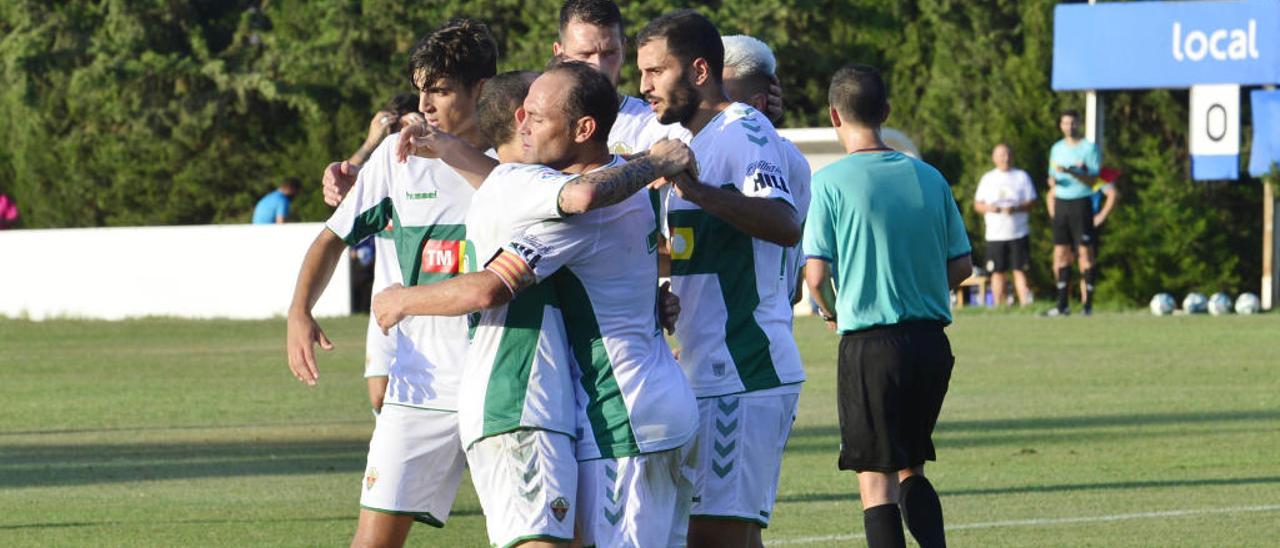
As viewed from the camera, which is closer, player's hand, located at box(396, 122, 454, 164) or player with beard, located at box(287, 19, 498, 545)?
player's hand, located at box(396, 122, 454, 164)

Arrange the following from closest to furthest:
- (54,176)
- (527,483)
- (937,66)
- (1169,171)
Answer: (527,483) → (1169,171) → (937,66) → (54,176)

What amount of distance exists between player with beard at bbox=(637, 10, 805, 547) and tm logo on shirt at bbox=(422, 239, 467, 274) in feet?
2.35

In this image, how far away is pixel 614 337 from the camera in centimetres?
552

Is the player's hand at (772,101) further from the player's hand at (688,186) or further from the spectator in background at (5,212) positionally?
the spectator in background at (5,212)

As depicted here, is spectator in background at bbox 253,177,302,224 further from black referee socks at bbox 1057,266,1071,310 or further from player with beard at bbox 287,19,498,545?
player with beard at bbox 287,19,498,545

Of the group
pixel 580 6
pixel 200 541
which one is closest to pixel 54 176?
pixel 200 541

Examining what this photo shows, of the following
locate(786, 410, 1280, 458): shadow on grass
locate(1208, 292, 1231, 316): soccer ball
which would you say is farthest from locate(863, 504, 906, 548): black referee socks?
locate(1208, 292, 1231, 316): soccer ball

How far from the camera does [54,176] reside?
41.0 meters

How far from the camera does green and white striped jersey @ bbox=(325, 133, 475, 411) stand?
6750mm

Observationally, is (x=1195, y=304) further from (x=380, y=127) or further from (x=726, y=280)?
(x=726, y=280)

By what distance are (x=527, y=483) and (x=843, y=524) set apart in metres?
4.68

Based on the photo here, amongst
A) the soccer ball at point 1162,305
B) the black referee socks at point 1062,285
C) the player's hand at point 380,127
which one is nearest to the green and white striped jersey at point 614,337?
the player's hand at point 380,127

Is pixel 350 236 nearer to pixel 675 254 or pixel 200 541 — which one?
pixel 675 254

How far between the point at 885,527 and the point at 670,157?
2.49 m
